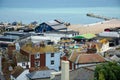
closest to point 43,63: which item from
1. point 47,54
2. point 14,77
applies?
point 47,54

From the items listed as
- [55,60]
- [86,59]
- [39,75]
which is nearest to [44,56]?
[55,60]

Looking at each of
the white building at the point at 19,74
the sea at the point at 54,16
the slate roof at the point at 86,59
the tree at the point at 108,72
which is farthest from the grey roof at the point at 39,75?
the sea at the point at 54,16

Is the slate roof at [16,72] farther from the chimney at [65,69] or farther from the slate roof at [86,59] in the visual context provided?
the chimney at [65,69]

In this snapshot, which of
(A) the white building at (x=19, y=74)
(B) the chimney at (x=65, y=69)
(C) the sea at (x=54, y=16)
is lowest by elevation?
(A) the white building at (x=19, y=74)

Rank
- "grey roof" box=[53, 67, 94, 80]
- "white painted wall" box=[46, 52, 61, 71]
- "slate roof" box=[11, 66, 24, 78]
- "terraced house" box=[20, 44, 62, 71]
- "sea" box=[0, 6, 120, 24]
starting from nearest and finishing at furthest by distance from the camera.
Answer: "grey roof" box=[53, 67, 94, 80]
"slate roof" box=[11, 66, 24, 78]
"terraced house" box=[20, 44, 62, 71]
"white painted wall" box=[46, 52, 61, 71]
"sea" box=[0, 6, 120, 24]

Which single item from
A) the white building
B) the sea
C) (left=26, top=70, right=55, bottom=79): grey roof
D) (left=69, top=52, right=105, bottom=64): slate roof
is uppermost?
the sea

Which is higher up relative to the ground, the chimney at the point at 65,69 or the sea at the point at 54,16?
the sea at the point at 54,16

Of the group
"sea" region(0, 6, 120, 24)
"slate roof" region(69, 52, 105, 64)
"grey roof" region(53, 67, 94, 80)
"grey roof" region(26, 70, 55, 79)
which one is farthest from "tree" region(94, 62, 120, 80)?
"sea" region(0, 6, 120, 24)

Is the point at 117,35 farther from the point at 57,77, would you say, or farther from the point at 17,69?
the point at 57,77

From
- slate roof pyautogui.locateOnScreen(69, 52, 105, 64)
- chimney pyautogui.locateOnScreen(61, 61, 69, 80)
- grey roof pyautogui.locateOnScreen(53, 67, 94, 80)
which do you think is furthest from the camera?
slate roof pyautogui.locateOnScreen(69, 52, 105, 64)

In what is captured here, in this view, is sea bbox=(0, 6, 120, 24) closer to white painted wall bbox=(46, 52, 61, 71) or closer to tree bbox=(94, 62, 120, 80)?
white painted wall bbox=(46, 52, 61, 71)

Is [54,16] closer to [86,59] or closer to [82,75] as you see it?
[86,59]
